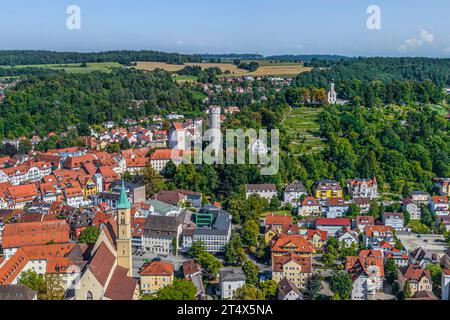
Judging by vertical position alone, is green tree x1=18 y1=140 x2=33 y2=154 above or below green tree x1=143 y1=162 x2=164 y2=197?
above

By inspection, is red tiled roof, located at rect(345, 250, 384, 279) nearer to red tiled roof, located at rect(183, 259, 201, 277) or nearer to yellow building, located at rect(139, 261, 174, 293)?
red tiled roof, located at rect(183, 259, 201, 277)

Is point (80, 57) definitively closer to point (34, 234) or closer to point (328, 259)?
point (34, 234)

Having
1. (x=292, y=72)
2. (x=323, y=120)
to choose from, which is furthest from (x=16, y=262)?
(x=292, y=72)

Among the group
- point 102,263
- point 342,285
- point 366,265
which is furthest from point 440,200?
point 102,263

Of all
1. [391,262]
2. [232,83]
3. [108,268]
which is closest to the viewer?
[108,268]

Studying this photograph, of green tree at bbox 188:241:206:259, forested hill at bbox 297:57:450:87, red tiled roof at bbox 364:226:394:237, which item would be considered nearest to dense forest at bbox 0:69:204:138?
forested hill at bbox 297:57:450:87
